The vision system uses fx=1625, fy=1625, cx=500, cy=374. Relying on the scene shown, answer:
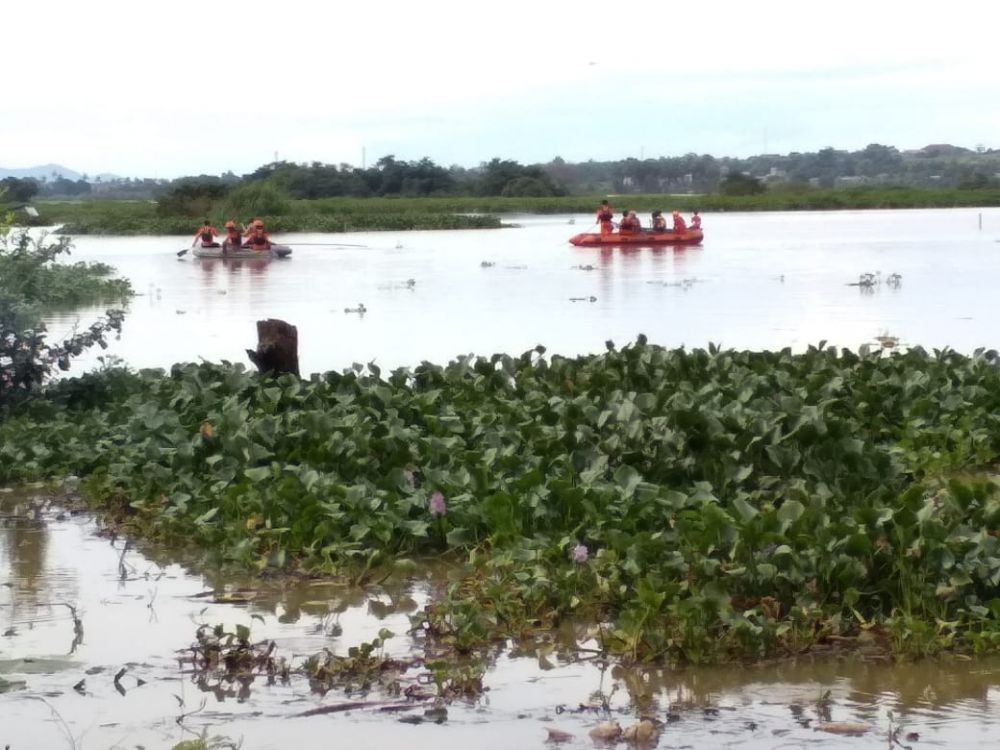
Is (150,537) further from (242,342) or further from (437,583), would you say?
Result: (242,342)

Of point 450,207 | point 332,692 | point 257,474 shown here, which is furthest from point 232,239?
point 450,207

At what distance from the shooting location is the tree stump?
10.7 meters

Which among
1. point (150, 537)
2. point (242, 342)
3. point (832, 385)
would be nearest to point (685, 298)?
point (242, 342)

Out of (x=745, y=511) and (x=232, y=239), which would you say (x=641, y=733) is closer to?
(x=745, y=511)

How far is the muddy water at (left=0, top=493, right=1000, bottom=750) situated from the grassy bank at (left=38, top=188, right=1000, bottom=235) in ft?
172

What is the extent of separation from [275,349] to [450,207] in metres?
69.3

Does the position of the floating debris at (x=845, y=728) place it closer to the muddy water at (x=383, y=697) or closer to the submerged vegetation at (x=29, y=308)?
the muddy water at (x=383, y=697)

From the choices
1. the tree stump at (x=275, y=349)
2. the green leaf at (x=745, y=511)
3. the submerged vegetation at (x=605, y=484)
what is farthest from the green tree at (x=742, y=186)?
the green leaf at (x=745, y=511)

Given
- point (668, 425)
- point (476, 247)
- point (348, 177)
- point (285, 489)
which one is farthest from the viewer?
point (348, 177)

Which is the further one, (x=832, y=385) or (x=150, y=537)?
(x=832, y=385)

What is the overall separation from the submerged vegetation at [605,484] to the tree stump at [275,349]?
43cm

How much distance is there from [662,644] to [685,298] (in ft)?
64.0

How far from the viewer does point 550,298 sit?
82.4 ft

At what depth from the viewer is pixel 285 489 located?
7.42 metres
